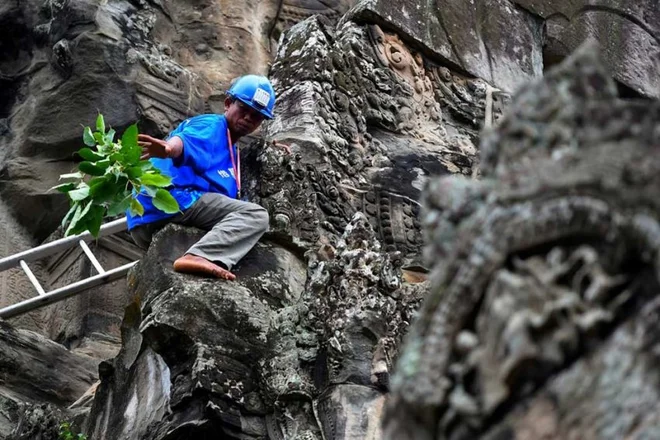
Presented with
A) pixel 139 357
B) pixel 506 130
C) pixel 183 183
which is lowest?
pixel 139 357

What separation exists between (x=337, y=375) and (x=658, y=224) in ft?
15.1

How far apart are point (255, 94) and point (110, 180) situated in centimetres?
142

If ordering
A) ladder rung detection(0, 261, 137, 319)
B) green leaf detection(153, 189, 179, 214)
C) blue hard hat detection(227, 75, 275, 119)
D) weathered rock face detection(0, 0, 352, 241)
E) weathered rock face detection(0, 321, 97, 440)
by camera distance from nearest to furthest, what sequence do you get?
green leaf detection(153, 189, 179, 214), blue hard hat detection(227, 75, 275, 119), weathered rock face detection(0, 321, 97, 440), ladder rung detection(0, 261, 137, 319), weathered rock face detection(0, 0, 352, 241)

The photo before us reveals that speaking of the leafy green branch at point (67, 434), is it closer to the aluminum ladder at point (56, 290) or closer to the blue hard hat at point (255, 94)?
the aluminum ladder at point (56, 290)

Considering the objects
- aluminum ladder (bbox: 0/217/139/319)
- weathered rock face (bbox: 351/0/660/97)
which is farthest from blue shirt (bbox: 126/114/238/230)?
weathered rock face (bbox: 351/0/660/97)

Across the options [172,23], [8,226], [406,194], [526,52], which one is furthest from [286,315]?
[172,23]

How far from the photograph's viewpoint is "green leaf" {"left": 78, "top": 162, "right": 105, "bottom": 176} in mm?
8125

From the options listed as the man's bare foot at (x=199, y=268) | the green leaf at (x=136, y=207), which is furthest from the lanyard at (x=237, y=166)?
the green leaf at (x=136, y=207)

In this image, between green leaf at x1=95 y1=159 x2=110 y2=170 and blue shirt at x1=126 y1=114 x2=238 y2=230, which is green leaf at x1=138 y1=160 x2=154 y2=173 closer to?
green leaf at x1=95 y1=159 x2=110 y2=170

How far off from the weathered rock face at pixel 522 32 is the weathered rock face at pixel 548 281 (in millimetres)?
7683

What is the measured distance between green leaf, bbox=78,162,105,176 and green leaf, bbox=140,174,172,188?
0.18 metres

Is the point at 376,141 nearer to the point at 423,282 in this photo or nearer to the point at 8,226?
the point at 423,282

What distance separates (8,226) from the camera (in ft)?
44.6

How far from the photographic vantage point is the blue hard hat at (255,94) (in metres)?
9.35
